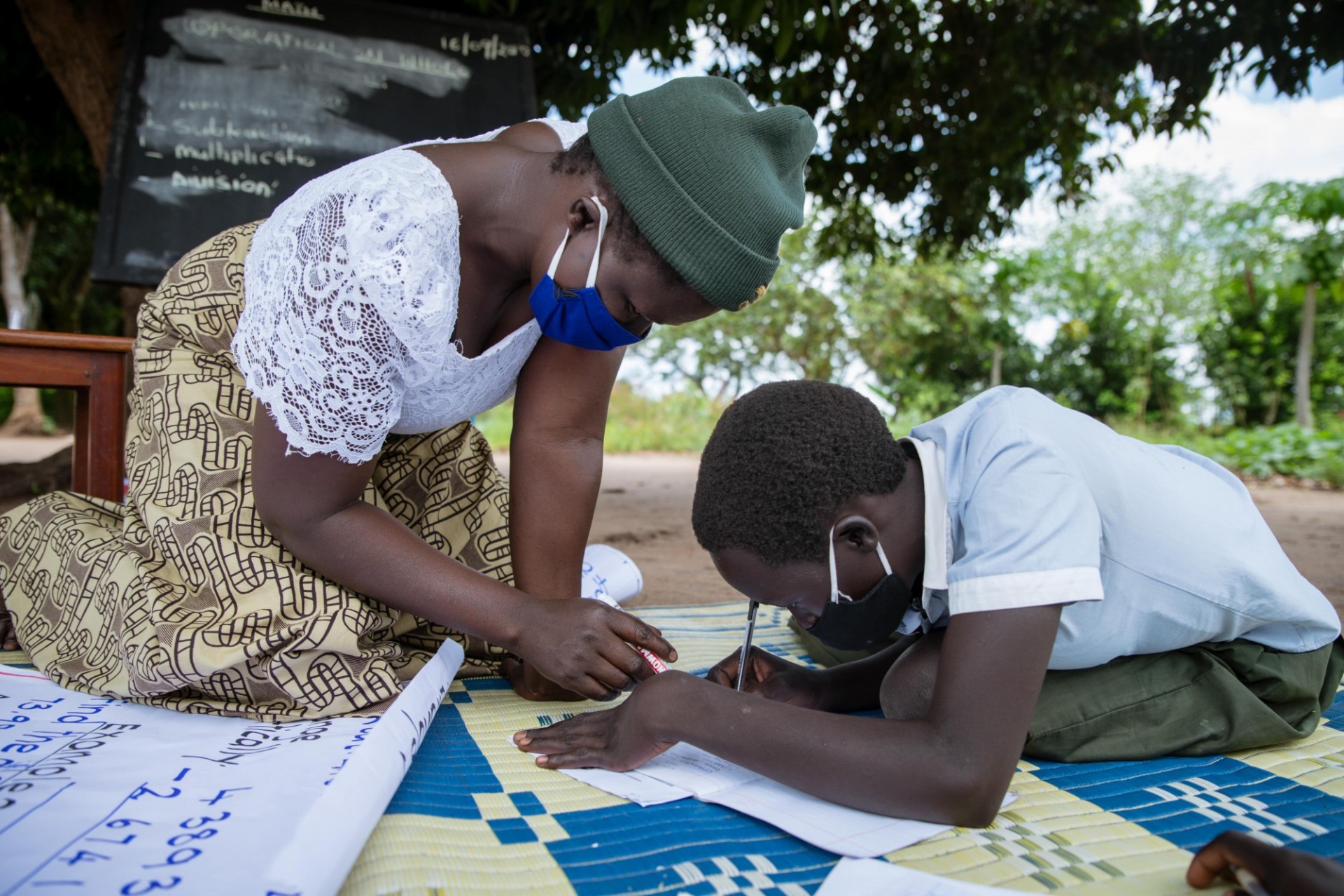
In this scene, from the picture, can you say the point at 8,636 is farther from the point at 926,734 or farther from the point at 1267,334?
the point at 1267,334

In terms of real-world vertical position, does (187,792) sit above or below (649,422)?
above

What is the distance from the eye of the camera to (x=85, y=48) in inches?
134

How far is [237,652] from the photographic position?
1.48 m

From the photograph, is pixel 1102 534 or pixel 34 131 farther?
pixel 34 131

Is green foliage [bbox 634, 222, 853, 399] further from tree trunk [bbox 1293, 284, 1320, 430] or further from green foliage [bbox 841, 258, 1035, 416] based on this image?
tree trunk [bbox 1293, 284, 1320, 430]

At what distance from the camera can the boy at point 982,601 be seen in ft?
3.68

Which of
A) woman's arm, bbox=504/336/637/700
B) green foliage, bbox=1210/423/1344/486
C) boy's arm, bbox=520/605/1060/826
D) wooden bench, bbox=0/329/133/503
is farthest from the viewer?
green foliage, bbox=1210/423/1344/486

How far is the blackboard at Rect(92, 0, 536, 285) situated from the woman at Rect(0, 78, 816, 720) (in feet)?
4.93

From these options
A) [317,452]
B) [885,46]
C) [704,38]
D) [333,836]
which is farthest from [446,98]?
[333,836]

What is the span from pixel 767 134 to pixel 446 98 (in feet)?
7.95

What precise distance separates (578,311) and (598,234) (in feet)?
0.41

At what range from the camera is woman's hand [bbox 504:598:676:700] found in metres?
1.42

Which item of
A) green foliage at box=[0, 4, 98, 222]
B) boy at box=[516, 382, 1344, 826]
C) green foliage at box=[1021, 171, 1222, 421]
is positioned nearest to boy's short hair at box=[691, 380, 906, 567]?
boy at box=[516, 382, 1344, 826]

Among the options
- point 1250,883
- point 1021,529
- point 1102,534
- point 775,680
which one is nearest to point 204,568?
point 775,680
